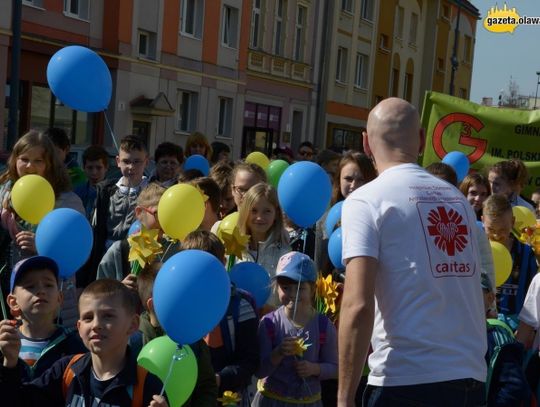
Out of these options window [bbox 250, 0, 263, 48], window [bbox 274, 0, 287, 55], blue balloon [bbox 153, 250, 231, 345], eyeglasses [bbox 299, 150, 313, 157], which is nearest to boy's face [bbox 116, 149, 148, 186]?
blue balloon [bbox 153, 250, 231, 345]

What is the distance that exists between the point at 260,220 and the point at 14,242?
141cm

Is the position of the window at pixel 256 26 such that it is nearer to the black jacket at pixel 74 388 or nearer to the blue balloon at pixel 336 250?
the blue balloon at pixel 336 250

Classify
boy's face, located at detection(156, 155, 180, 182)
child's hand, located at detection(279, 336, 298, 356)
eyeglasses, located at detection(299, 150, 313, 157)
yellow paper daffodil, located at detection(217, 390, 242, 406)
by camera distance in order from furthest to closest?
eyeglasses, located at detection(299, 150, 313, 157), boy's face, located at detection(156, 155, 180, 182), child's hand, located at detection(279, 336, 298, 356), yellow paper daffodil, located at detection(217, 390, 242, 406)

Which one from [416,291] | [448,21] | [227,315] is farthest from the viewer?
[448,21]

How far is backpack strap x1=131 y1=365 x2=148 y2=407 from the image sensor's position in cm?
329

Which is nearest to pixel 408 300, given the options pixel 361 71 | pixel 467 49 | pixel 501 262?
pixel 501 262

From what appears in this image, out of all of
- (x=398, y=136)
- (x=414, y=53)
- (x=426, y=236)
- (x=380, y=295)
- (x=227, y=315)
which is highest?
(x=414, y=53)

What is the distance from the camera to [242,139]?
27.8 meters

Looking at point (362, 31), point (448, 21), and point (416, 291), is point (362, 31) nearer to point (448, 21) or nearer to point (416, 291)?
point (448, 21)

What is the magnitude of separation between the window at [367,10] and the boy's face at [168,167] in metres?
28.3

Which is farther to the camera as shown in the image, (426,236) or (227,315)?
(227,315)

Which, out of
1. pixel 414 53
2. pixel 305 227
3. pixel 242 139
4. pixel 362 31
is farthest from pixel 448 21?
pixel 305 227

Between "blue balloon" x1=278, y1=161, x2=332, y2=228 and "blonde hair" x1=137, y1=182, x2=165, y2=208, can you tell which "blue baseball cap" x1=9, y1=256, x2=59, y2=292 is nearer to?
"blonde hair" x1=137, y1=182, x2=165, y2=208

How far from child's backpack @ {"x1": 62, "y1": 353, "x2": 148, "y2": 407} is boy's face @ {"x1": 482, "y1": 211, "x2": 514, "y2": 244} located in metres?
3.07
